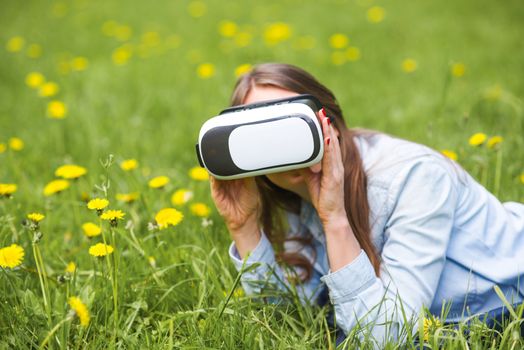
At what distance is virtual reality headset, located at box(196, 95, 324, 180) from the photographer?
1.08 metres

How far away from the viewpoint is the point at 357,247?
1.27m

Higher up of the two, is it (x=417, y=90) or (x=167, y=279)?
(x=417, y=90)

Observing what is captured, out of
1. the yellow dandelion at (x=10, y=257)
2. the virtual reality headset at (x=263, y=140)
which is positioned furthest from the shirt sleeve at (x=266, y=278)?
the yellow dandelion at (x=10, y=257)

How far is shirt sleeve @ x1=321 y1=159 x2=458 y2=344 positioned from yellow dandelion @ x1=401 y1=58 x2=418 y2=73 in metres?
1.83

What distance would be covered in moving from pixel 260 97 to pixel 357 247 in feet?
1.48

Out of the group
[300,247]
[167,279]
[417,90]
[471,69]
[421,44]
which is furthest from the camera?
[421,44]

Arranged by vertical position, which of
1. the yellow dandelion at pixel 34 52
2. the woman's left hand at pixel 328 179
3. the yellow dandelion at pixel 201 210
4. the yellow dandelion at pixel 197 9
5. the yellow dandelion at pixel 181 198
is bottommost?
the yellow dandelion at pixel 201 210

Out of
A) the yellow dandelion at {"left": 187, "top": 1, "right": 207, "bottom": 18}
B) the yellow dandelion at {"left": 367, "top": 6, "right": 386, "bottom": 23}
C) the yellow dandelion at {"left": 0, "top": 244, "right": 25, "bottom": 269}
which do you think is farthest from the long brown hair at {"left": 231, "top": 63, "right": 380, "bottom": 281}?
the yellow dandelion at {"left": 187, "top": 1, "right": 207, "bottom": 18}

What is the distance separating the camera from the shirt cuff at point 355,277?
48.8 inches

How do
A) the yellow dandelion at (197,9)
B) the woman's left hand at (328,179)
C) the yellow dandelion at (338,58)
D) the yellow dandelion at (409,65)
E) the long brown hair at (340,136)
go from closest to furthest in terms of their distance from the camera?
the woman's left hand at (328,179) → the long brown hair at (340,136) → the yellow dandelion at (409,65) → the yellow dandelion at (338,58) → the yellow dandelion at (197,9)

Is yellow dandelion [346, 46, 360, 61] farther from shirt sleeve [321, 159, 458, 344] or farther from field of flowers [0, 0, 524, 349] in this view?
shirt sleeve [321, 159, 458, 344]

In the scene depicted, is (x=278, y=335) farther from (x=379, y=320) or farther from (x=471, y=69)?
(x=471, y=69)

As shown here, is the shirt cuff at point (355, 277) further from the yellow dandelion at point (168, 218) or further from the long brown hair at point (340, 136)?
the yellow dandelion at point (168, 218)

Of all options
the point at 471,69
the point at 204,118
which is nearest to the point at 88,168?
the point at 204,118
